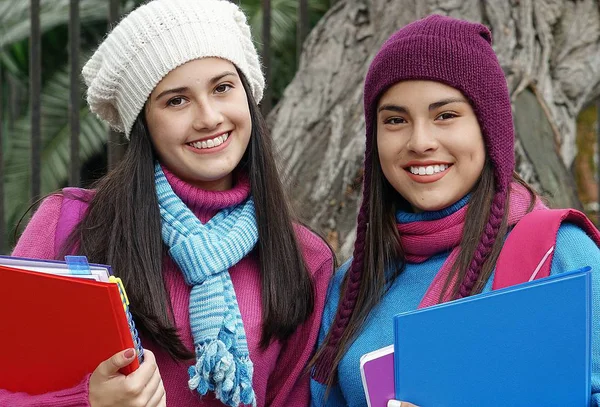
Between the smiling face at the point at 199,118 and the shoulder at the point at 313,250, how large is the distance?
359 millimetres

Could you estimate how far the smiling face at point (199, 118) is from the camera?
9.25ft

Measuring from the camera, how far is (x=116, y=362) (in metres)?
2.19

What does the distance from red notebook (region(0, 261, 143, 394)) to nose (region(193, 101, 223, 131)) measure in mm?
744

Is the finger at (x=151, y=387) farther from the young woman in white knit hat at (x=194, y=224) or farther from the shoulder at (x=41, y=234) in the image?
the shoulder at (x=41, y=234)

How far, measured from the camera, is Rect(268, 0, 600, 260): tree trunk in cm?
393

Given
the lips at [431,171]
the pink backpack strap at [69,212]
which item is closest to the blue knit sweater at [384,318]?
the lips at [431,171]

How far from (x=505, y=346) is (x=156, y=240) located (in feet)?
3.85

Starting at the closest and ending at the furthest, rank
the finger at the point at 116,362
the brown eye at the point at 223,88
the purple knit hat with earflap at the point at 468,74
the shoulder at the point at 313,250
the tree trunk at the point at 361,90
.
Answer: the finger at the point at 116,362 → the purple knit hat with earflap at the point at 468,74 → the brown eye at the point at 223,88 → the shoulder at the point at 313,250 → the tree trunk at the point at 361,90

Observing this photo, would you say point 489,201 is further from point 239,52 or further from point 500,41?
point 500,41

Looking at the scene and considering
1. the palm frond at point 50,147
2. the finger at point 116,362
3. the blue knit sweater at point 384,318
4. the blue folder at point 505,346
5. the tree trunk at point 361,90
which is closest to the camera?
the blue folder at point 505,346

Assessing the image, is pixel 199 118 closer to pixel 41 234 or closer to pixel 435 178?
pixel 41 234

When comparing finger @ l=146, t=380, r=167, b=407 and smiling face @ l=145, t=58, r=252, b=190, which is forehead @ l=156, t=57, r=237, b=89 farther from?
finger @ l=146, t=380, r=167, b=407

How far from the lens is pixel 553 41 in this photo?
430 cm

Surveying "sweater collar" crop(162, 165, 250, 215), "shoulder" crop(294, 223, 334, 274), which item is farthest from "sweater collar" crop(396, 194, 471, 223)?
"sweater collar" crop(162, 165, 250, 215)
